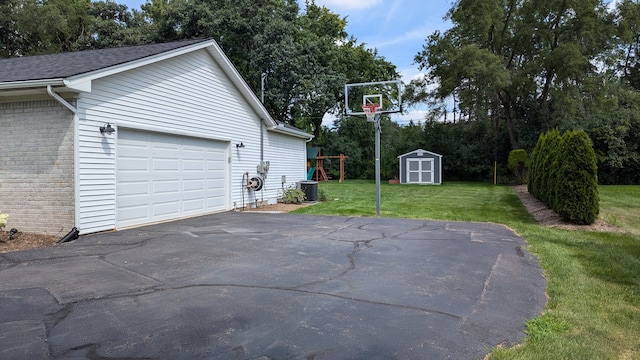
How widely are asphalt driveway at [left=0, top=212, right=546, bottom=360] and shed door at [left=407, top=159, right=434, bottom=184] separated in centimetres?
1948

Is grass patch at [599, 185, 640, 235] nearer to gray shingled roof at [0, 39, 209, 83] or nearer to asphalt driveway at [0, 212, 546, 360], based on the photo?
asphalt driveway at [0, 212, 546, 360]

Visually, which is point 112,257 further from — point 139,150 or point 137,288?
point 139,150

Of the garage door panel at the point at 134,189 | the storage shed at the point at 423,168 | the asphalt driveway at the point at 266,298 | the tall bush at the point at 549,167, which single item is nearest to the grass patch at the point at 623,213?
the tall bush at the point at 549,167

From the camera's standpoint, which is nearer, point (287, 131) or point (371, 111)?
point (371, 111)

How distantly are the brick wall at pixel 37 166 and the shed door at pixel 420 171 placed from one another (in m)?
21.9

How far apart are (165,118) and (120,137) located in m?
1.33

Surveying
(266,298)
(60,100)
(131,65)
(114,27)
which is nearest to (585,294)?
(266,298)

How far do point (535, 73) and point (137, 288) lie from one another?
25.7m

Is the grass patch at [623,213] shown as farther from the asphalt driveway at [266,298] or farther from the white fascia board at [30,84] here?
the white fascia board at [30,84]

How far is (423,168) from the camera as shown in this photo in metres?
25.9

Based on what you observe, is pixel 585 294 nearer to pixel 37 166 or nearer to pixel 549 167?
pixel 549 167

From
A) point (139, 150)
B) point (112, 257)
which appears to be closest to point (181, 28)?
point (139, 150)

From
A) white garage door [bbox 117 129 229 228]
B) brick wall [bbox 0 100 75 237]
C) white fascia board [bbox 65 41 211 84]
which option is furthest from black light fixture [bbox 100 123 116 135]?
white fascia board [bbox 65 41 211 84]

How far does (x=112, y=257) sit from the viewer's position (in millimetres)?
5387
